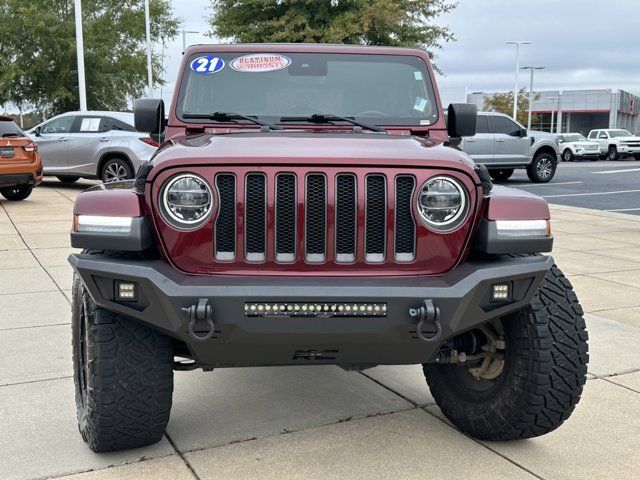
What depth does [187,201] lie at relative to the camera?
2844 millimetres

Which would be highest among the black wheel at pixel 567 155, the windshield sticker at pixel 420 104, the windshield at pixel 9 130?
the windshield sticker at pixel 420 104

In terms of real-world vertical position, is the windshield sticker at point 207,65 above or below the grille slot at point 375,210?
above

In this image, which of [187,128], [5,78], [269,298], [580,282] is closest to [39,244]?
[187,128]

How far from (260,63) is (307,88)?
0.33 metres

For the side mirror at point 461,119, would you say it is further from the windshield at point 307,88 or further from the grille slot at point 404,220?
the grille slot at point 404,220

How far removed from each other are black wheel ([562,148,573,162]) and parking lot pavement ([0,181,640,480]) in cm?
3198

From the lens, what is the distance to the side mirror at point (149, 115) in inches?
163

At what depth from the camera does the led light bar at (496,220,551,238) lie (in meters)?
2.88

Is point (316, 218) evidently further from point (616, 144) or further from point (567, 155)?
point (616, 144)

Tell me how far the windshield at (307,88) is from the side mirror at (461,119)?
0.10 m

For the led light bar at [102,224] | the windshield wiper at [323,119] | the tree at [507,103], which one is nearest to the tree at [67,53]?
the windshield wiper at [323,119]

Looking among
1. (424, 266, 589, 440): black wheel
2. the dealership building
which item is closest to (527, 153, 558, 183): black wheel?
(424, 266, 589, 440): black wheel

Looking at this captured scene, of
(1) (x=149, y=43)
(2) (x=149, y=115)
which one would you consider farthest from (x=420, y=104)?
(1) (x=149, y=43)

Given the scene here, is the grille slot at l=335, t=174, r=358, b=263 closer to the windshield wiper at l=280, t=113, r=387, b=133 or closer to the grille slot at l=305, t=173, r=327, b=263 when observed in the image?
the grille slot at l=305, t=173, r=327, b=263
